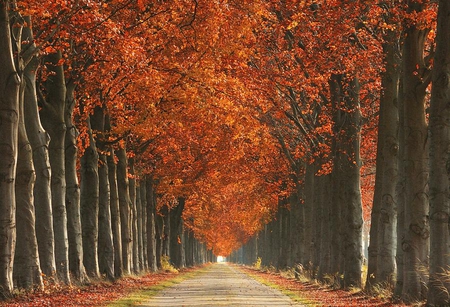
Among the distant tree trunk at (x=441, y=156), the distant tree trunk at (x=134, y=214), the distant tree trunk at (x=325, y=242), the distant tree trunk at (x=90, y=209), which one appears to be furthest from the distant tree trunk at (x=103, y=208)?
the distant tree trunk at (x=441, y=156)

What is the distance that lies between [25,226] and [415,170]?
31.5ft

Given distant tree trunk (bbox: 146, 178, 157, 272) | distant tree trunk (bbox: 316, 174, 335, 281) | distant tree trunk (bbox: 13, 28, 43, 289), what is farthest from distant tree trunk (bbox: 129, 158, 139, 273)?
distant tree trunk (bbox: 13, 28, 43, 289)

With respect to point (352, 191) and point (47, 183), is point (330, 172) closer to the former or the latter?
point (352, 191)

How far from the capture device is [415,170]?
17578mm

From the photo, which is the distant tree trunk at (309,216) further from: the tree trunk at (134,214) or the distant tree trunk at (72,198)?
the distant tree trunk at (72,198)

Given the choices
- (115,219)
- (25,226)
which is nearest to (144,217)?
(115,219)

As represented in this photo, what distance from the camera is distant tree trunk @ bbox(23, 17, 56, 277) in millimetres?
20484

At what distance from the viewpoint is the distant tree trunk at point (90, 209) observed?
88.6ft

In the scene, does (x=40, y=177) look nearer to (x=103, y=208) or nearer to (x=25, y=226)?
(x=25, y=226)

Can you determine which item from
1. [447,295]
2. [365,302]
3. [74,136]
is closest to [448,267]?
[447,295]

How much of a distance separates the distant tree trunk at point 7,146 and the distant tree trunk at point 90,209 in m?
9.28

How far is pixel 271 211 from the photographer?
63.6m

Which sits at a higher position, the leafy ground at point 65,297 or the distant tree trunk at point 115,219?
the distant tree trunk at point 115,219

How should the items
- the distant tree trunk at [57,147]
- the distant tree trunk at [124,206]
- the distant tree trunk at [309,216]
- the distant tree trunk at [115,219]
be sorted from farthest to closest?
the distant tree trunk at [309,216] < the distant tree trunk at [124,206] < the distant tree trunk at [115,219] < the distant tree trunk at [57,147]
